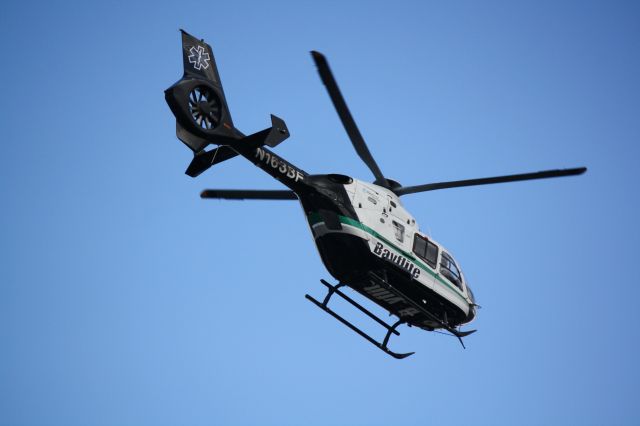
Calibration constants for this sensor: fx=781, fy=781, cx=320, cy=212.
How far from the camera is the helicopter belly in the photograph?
55.2ft

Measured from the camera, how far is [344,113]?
48.9 ft

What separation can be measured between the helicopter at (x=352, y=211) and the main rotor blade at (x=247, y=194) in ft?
0.08

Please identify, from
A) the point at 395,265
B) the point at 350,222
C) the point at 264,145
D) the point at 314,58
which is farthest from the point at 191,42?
Answer: the point at 395,265

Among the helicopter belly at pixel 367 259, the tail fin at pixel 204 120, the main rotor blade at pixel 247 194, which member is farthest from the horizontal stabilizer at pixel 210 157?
the helicopter belly at pixel 367 259

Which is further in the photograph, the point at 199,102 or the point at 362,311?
the point at 362,311

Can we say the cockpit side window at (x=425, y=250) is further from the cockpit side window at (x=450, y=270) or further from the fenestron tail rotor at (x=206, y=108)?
the fenestron tail rotor at (x=206, y=108)

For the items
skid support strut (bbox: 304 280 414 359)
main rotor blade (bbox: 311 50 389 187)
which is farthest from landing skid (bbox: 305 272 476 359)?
main rotor blade (bbox: 311 50 389 187)

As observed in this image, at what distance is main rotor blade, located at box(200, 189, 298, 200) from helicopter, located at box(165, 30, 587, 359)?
0.02 m

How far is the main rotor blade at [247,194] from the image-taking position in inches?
703

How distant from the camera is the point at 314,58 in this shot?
1346cm

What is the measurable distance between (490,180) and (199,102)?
641 centimetres

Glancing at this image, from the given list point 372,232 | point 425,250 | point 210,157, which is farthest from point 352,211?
point 210,157

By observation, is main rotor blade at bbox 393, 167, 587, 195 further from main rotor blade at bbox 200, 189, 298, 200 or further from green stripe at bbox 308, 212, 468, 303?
main rotor blade at bbox 200, 189, 298, 200

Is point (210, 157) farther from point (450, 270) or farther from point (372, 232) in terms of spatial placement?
point (450, 270)
